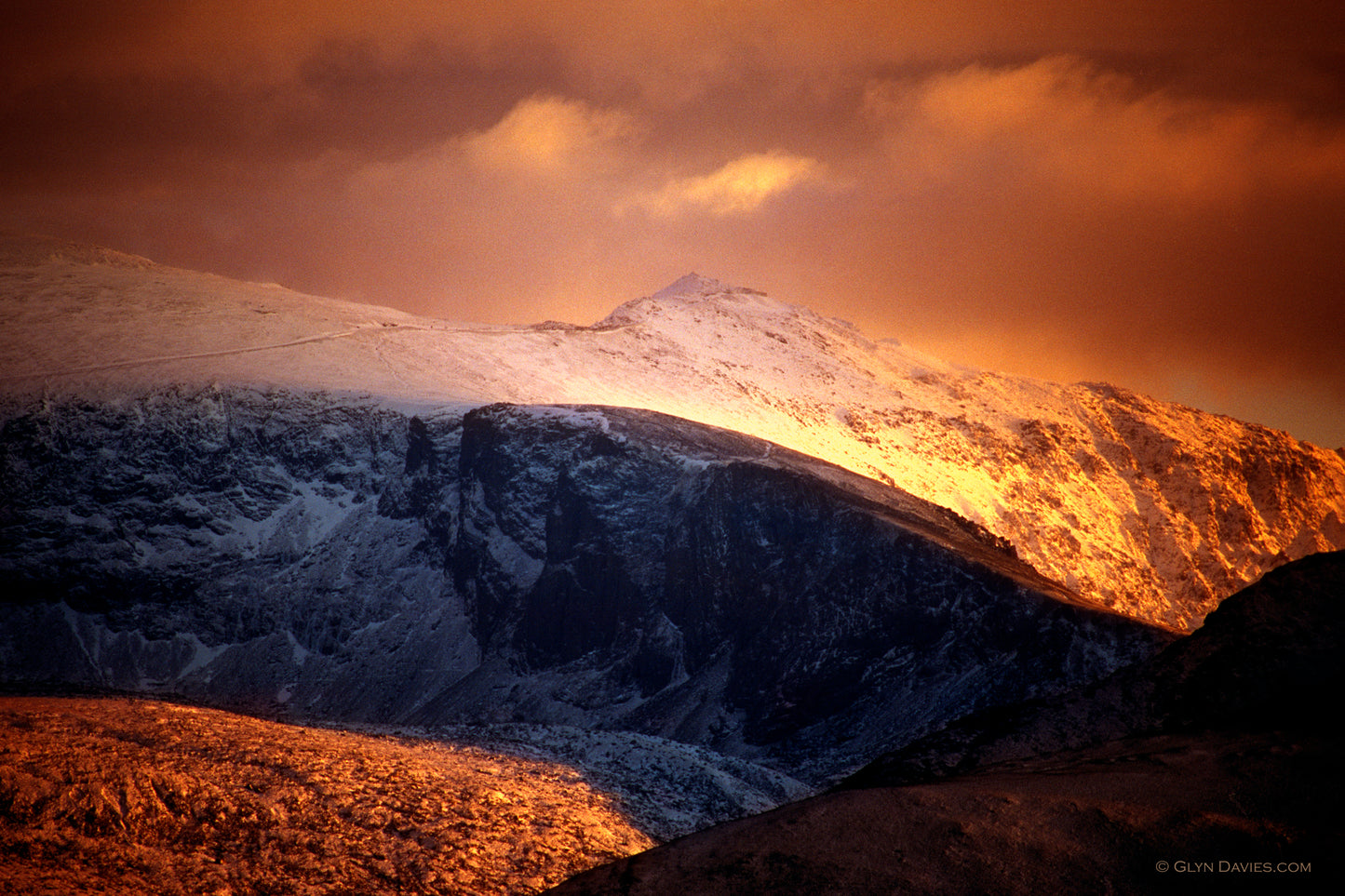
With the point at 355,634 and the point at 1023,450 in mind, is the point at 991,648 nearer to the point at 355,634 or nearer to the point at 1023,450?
the point at 355,634

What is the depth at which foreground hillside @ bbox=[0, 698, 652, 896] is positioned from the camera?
37.0 m

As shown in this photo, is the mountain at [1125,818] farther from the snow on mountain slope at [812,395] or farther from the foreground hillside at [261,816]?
the snow on mountain slope at [812,395]

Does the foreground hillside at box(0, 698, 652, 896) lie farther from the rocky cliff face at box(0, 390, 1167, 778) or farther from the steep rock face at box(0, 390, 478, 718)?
the steep rock face at box(0, 390, 478, 718)

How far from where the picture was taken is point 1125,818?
1928cm

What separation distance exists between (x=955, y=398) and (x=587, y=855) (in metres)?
152

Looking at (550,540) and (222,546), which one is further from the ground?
(550,540)

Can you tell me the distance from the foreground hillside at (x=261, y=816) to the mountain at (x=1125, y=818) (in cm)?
2137

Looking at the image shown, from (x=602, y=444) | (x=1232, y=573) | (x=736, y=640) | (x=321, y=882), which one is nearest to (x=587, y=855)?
(x=321, y=882)

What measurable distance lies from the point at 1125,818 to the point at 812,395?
151m

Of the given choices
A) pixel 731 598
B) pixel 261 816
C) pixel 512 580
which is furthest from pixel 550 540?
pixel 261 816

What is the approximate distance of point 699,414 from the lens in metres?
139

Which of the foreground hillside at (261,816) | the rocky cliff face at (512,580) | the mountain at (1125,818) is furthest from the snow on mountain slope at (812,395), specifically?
the mountain at (1125,818)

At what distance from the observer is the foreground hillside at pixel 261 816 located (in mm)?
37000

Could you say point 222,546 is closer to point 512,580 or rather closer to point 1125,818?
point 512,580
